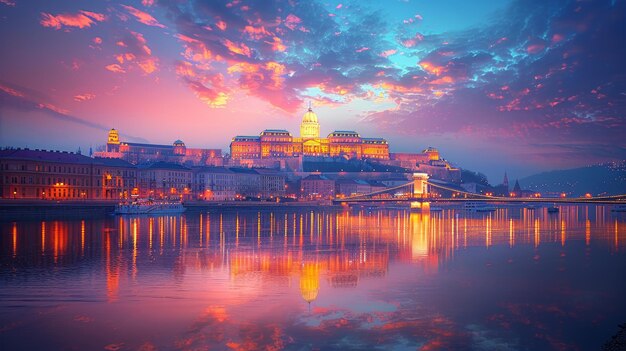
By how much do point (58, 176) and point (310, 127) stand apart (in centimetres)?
9526

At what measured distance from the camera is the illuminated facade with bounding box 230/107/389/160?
5295 inches

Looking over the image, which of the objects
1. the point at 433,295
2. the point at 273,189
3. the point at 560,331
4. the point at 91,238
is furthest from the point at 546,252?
the point at 273,189

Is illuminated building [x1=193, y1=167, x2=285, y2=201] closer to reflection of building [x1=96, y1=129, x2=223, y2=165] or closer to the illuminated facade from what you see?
reflection of building [x1=96, y1=129, x2=223, y2=165]

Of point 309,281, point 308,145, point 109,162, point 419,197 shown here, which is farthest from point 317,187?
point 309,281

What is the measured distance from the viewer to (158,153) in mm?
121750

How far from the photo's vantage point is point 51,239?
90.2ft

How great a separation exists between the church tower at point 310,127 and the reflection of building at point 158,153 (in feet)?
89.7

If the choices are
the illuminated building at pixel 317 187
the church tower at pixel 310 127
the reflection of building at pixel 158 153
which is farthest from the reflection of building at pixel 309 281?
the church tower at pixel 310 127

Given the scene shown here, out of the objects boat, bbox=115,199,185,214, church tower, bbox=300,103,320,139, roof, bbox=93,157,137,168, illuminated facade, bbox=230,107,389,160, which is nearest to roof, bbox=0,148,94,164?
roof, bbox=93,157,137,168

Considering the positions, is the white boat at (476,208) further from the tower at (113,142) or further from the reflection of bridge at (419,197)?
the tower at (113,142)

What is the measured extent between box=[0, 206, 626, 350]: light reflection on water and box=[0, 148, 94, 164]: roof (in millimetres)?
31081

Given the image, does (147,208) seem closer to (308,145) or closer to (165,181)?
(165,181)

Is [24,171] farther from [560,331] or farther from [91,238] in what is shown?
[560,331]

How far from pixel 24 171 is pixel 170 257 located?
38055mm
